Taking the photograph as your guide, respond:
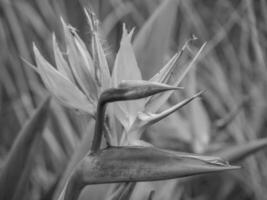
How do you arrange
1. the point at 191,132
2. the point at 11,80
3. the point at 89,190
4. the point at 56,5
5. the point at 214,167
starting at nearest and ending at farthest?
the point at 214,167, the point at 89,190, the point at 56,5, the point at 191,132, the point at 11,80

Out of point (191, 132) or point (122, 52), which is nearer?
point (122, 52)

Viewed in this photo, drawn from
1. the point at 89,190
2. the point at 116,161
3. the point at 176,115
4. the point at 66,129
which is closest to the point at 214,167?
the point at 116,161

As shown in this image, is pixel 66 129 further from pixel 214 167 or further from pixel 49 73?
pixel 214 167

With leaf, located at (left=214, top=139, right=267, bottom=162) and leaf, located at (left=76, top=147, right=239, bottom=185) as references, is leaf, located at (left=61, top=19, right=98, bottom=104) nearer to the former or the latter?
leaf, located at (left=76, top=147, right=239, bottom=185)

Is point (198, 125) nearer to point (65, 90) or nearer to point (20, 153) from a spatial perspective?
point (20, 153)

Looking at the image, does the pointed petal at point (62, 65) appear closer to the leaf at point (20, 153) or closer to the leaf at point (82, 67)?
the leaf at point (82, 67)

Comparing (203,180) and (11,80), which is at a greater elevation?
(11,80)
